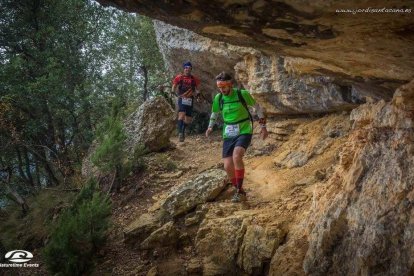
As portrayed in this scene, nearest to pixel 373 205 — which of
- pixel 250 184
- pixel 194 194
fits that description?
pixel 194 194

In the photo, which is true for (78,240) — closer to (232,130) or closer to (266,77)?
(232,130)

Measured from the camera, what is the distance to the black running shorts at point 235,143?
555 cm

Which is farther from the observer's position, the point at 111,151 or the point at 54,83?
the point at 54,83

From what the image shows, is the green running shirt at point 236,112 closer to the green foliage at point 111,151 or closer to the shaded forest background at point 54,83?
the green foliage at point 111,151

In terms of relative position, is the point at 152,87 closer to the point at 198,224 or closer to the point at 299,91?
the point at 299,91

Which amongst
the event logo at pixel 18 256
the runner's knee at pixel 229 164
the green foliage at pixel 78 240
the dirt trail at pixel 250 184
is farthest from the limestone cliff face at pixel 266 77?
the event logo at pixel 18 256

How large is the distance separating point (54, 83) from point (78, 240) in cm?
608

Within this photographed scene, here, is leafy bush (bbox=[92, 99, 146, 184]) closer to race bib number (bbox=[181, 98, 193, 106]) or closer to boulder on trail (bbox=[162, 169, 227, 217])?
boulder on trail (bbox=[162, 169, 227, 217])

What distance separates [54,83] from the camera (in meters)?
9.65

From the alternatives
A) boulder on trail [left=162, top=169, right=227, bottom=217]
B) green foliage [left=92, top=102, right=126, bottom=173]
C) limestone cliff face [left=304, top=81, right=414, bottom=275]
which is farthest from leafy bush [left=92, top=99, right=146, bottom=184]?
limestone cliff face [left=304, top=81, right=414, bottom=275]

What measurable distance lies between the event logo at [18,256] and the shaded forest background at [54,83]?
7.36 feet

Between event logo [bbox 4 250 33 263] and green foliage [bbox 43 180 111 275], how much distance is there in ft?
3.86

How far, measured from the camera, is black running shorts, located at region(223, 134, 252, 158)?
5555mm

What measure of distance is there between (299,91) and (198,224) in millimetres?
3774
